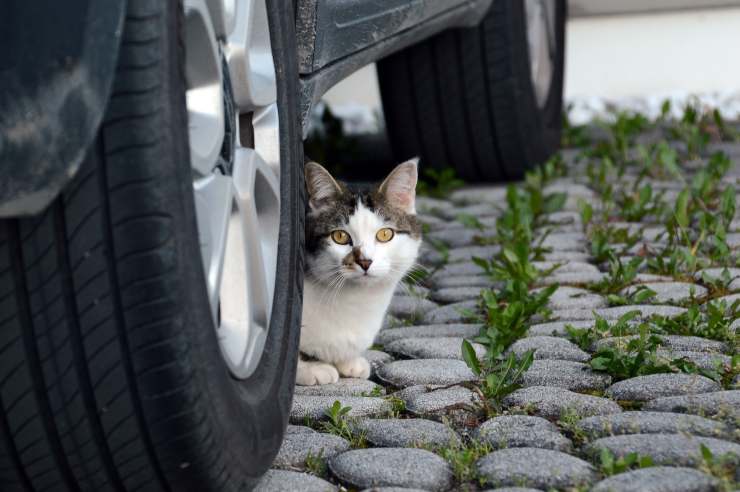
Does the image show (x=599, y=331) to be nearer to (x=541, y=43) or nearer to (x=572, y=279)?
(x=572, y=279)

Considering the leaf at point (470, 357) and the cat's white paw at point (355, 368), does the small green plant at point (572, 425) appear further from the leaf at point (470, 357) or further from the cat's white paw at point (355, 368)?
the cat's white paw at point (355, 368)

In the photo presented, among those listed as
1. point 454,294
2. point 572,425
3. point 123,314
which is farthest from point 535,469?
point 454,294

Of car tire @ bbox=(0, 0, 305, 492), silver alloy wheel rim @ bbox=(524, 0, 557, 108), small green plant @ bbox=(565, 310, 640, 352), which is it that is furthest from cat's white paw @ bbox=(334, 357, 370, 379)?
silver alloy wheel rim @ bbox=(524, 0, 557, 108)

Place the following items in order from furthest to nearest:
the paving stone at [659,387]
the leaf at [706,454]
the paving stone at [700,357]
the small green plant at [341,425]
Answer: the paving stone at [700,357] < the paving stone at [659,387] < the small green plant at [341,425] < the leaf at [706,454]

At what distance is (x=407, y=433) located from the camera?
231 cm

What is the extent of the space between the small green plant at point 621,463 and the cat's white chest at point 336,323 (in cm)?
99

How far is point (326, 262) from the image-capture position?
2986 millimetres

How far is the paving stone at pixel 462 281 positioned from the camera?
362cm

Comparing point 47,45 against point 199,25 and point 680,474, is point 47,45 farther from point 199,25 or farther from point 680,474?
point 680,474

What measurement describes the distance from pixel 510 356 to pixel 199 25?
1177 millimetres

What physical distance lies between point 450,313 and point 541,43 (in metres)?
2.31

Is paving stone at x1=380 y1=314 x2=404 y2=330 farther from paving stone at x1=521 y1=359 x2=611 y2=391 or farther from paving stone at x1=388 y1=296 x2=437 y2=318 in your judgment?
paving stone at x1=521 y1=359 x2=611 y2=391

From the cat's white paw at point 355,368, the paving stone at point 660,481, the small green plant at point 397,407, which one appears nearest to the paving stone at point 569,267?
the cat's white paw at point 355,368

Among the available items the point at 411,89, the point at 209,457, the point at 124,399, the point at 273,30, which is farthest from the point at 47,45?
the point at 411,89
